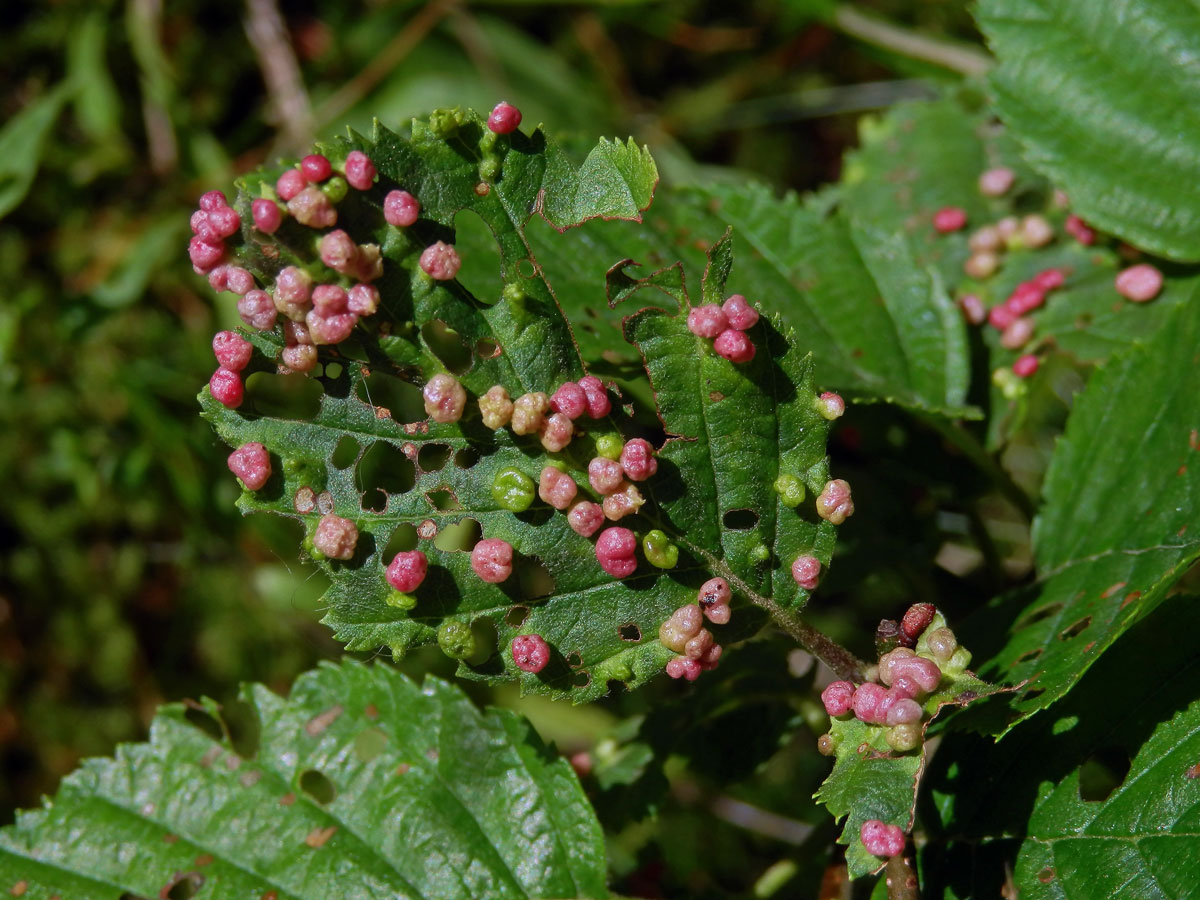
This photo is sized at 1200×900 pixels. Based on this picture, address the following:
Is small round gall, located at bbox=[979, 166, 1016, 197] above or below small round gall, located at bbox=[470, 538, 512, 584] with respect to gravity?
above

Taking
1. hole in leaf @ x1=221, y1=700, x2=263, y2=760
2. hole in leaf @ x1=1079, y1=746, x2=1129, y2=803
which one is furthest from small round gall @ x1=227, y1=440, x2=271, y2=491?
hole in leaf @ x1=221, y1=700, x2=263, y2=760

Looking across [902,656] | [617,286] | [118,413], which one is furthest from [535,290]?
[118,413]

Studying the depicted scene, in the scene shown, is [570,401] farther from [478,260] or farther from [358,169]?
[478,260]

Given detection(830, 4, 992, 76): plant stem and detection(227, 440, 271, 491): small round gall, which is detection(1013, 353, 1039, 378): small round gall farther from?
detection(227, 440, 271, 491): small round gall

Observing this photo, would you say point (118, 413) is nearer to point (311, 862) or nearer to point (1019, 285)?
point (311, 862)

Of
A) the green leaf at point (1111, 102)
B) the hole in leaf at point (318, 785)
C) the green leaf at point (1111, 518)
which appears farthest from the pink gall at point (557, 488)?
the hole in leaf at point (318, 785)

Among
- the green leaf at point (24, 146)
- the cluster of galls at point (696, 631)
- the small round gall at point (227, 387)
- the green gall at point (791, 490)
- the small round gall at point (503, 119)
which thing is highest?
the green leaf at point (24, 146)

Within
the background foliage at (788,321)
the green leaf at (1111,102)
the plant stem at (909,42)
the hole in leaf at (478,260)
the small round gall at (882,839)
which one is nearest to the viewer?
the small round gall at (882,839)

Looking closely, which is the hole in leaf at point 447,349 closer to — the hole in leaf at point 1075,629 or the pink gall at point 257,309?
the pink gall at point 257,309
